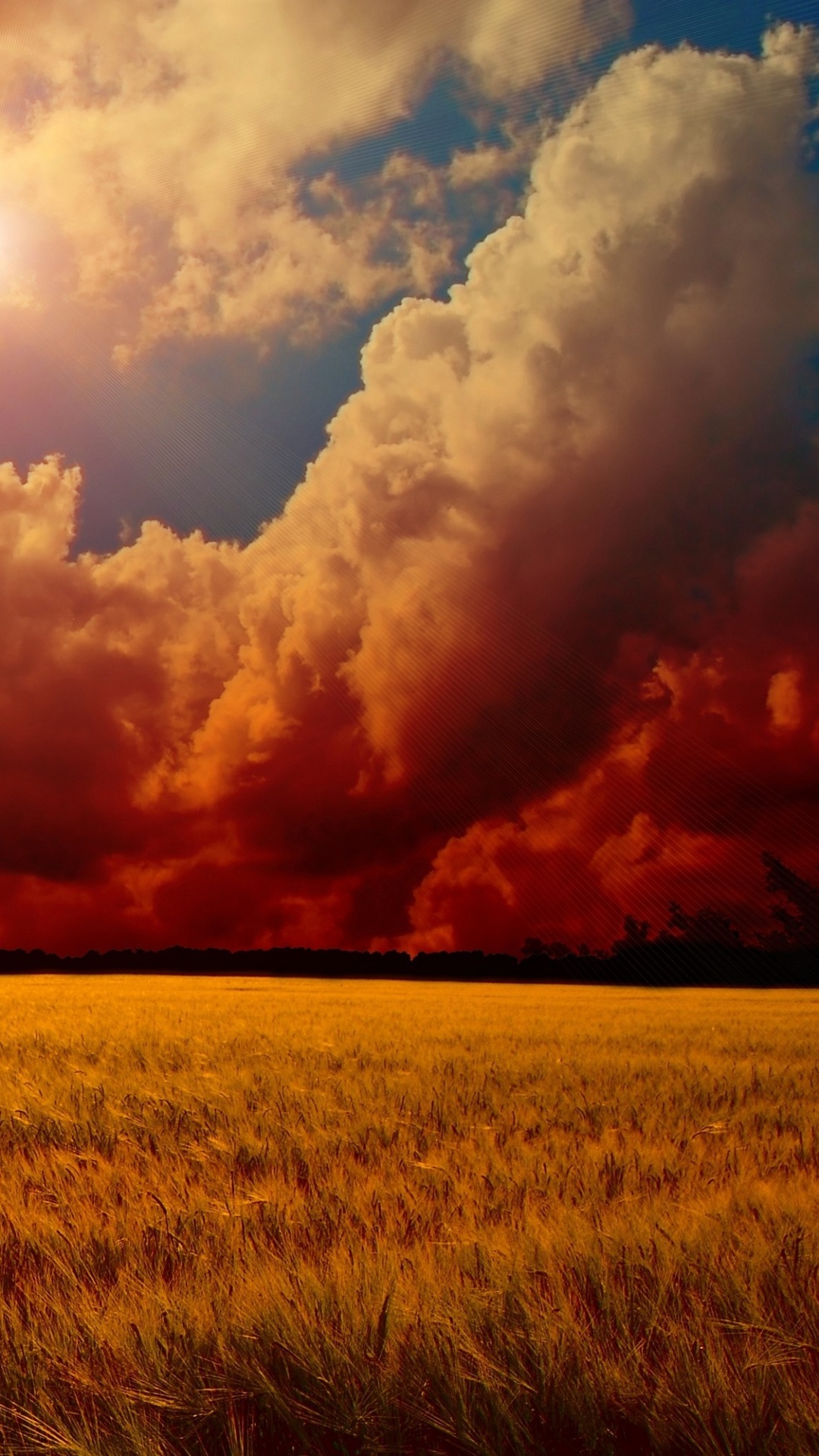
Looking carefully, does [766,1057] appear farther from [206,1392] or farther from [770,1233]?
[206,1392]

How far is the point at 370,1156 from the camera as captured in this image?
5.20 metres

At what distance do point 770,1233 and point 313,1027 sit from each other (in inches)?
419

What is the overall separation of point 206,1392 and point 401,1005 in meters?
20.7

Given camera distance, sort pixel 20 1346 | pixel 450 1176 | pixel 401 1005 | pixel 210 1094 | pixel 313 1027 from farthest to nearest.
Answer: pixel 401 1005 → pixel 313 1027 → pixel 210 1094 → pixel 450 1176 → pixel 20 1346

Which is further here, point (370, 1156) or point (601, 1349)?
point (370, 1156)

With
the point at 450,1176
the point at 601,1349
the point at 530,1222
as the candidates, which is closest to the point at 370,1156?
the point at 450,1176

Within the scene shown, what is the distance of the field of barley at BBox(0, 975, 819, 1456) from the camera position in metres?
2.50

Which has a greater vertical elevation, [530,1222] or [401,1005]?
[530,1222]

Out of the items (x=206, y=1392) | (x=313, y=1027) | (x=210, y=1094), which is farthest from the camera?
(x=313, y=1027)

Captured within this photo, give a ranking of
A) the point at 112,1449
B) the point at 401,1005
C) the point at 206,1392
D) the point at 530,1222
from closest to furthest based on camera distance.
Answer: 1. the point at 112,1449
2. the point at 206,1392
3. the point at 530,1222
4. the point at 401,1005

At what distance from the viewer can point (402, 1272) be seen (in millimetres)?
3168

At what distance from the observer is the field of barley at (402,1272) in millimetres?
2500

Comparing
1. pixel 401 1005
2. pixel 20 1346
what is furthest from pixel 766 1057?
pixel 401 1005

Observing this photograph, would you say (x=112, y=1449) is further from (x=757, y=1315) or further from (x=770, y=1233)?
(x=770, y=1233)
